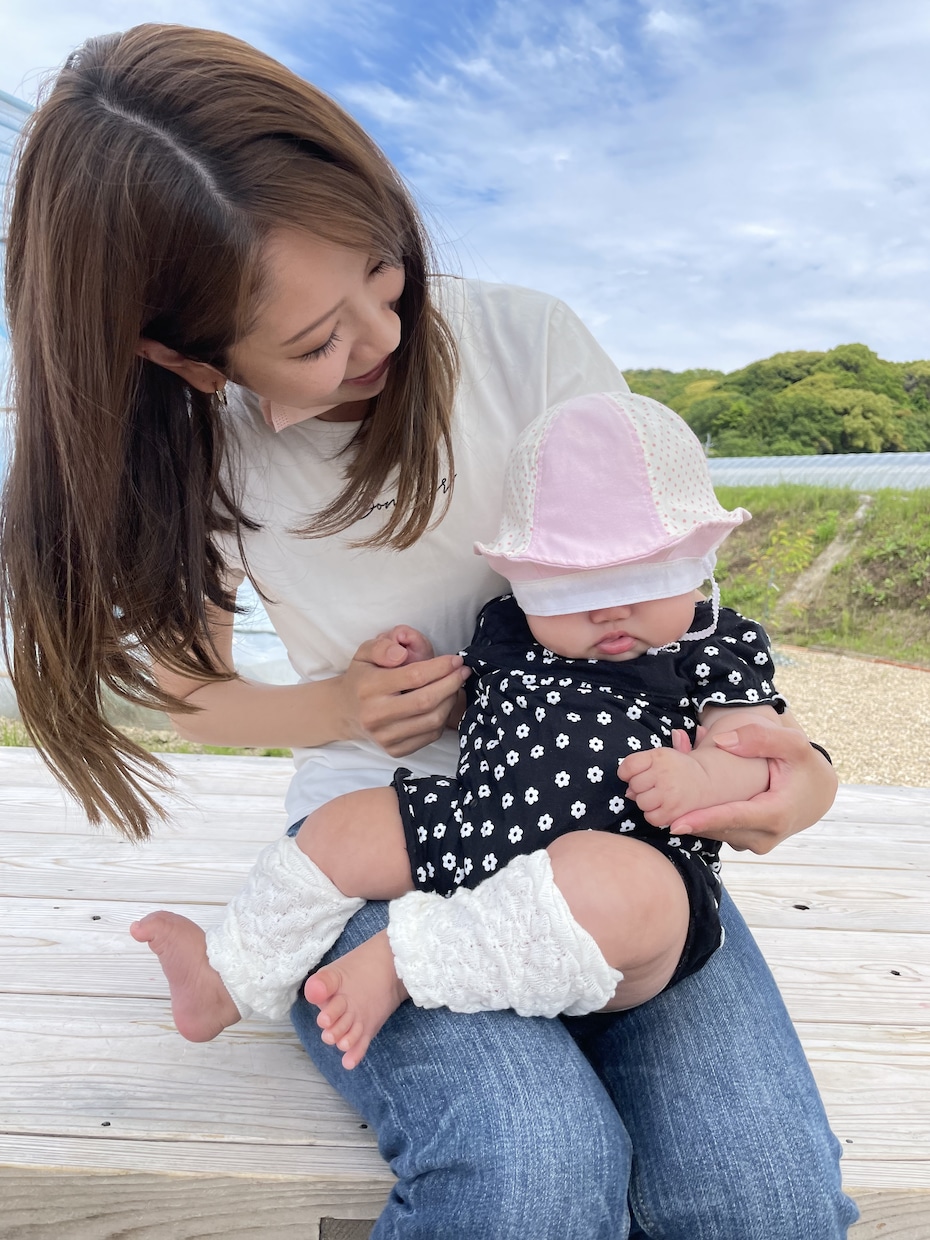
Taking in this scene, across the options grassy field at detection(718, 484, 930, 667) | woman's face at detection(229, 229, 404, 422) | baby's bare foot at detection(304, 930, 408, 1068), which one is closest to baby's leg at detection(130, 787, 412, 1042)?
baby's bare foot at detection(304, 930, 408, 1068)

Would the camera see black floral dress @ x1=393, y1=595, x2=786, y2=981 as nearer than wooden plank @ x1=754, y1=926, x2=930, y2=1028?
Yes

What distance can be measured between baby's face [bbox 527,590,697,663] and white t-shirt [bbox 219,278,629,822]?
0.67 feet

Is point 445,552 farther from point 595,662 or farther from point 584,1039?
point 584,1039

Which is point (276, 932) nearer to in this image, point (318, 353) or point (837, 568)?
point (318, 353)

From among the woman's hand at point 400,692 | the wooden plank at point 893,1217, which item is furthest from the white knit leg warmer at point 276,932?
the wooden plank at point 893,1217

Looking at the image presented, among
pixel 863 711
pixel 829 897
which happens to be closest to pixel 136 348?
pixel 829 897

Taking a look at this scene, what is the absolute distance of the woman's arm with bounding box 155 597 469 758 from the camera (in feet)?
4.22

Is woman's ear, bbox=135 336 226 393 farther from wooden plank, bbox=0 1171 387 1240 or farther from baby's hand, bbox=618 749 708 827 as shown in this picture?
wooden plank, bbox=0 1171 387 1240

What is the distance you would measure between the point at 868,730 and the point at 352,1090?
12.5ft

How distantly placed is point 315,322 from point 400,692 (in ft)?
1.51

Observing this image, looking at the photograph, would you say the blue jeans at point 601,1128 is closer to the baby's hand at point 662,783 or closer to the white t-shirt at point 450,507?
the baby's hand at point 662,783

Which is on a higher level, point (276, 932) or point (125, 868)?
point (276, 932)

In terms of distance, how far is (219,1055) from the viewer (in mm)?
1280

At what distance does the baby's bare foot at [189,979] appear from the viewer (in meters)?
1.14
